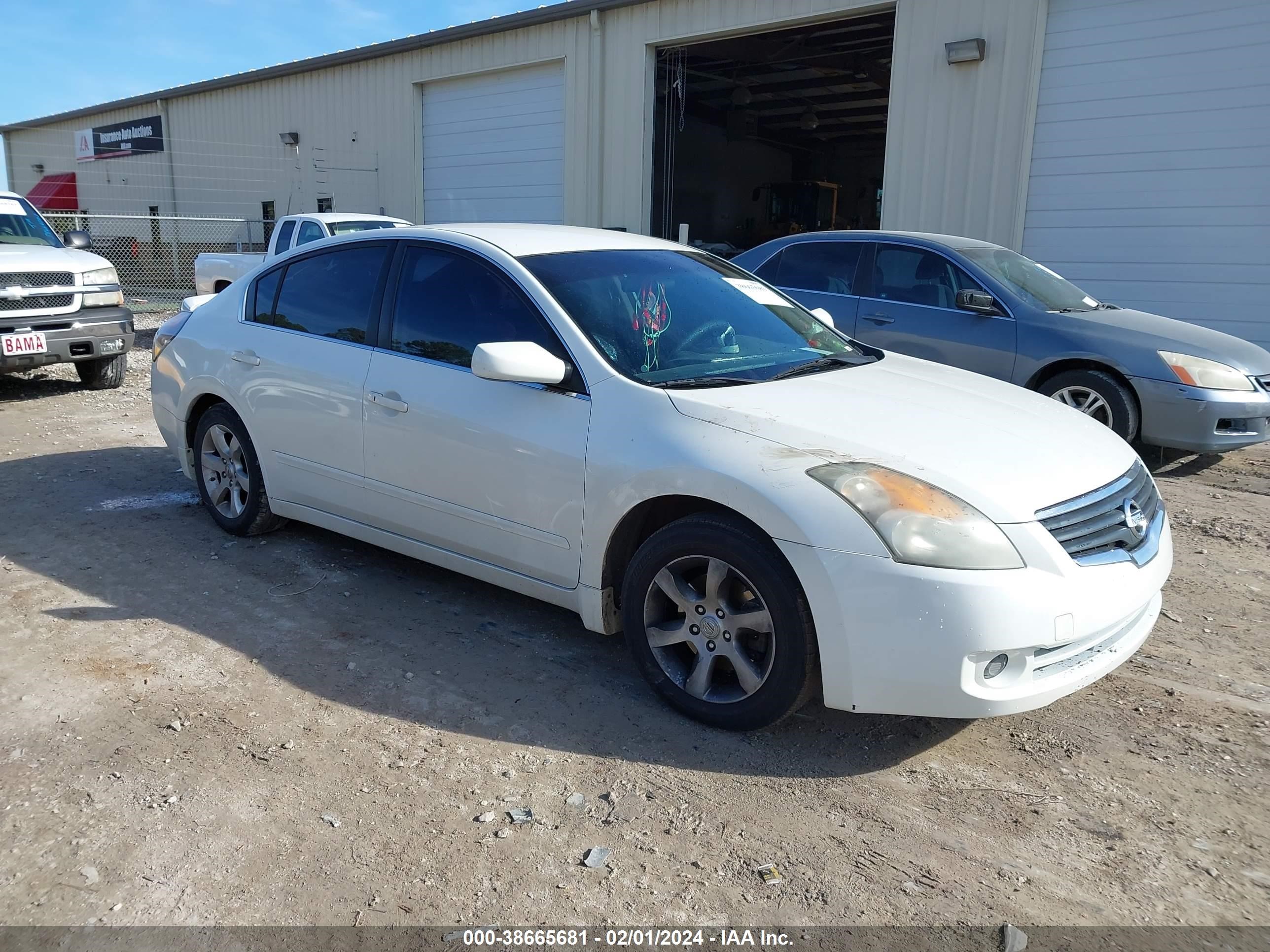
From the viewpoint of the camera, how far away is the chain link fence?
78.4 ft

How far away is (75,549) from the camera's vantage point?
5039 mm

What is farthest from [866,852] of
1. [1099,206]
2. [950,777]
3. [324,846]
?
[1099,206]

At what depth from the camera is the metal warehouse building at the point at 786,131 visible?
10492 millimetres

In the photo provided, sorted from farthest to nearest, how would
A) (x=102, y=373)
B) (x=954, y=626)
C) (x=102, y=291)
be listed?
(x=102, y=373) → (x=102, y=291) → (x=954, y=626)

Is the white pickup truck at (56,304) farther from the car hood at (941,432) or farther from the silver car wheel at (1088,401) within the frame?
the silver car wheel at (1088,401)

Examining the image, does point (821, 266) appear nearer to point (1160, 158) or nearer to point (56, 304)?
point (1160, 158)

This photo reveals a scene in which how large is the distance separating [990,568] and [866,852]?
877 millimetres

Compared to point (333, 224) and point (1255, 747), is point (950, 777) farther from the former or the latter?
point (333, 224)

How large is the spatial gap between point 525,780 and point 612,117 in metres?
14.0

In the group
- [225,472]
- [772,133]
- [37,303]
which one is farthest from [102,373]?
[772,133]

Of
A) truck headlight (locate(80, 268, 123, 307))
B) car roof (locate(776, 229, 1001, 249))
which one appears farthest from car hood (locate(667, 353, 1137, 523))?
truck headlight (locate(80, 268, 123, 307))

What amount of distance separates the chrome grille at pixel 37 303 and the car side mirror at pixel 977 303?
7.87 metres

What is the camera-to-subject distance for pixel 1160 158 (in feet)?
35.1

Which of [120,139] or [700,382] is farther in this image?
[120,139]
